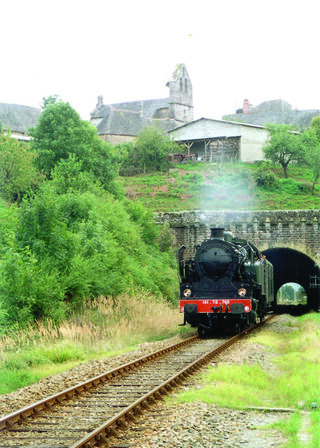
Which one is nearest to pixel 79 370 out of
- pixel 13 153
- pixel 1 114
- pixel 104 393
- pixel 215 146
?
pixel 104 393

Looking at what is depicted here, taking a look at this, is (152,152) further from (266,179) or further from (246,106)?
(246,106)

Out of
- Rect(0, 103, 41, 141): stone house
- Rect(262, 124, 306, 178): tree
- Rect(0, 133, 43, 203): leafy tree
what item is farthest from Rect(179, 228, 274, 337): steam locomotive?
Rect(0, 103, 41, 141): stone house

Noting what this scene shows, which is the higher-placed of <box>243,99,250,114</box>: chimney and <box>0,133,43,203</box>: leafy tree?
<box>243,99,250,114</box>: chimney

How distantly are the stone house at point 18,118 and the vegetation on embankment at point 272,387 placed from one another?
54.9m

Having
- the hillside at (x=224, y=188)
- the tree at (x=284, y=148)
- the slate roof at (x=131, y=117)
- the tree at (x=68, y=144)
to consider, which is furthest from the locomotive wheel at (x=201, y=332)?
the slate roof at (x=131, y=117)

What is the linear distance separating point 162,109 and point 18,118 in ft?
80.3

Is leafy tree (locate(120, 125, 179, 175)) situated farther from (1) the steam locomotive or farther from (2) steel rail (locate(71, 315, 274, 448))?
(2) steel rail (locate(71, 315, 274, 448))

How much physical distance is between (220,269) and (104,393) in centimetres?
914

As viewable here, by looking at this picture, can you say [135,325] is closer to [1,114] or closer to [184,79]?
[1,114]

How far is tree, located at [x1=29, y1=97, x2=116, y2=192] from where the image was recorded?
110 feet

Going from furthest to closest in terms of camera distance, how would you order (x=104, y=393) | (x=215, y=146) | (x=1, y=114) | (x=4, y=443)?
(x=1, y=114)
(x=215, y=146)
(x=104, y=393)
(x=4, y=443)

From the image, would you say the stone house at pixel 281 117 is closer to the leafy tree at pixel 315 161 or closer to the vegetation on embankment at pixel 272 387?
the leafy tree at pixel 315 161

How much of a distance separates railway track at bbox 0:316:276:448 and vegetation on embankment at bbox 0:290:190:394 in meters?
1.32

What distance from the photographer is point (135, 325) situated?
715 inches
